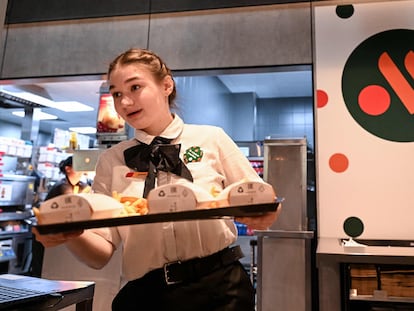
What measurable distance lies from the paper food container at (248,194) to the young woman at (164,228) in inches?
2.2

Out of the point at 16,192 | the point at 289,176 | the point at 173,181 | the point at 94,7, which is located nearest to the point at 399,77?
the point at 289,176

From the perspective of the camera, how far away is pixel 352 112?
2535 millimetres

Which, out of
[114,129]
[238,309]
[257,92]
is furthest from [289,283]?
[257,92]

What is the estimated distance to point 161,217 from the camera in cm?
70

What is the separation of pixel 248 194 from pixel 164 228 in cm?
25

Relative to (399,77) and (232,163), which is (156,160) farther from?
(399,77)

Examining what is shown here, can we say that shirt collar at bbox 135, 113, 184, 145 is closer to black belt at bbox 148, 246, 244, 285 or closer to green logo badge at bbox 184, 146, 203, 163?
green logo badge at bbox 184, 146, 203, 163

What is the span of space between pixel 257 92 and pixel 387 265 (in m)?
4.84

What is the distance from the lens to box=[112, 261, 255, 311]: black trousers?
865 millimetres

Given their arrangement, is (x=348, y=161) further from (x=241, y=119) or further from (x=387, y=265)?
(x=241, y=119)

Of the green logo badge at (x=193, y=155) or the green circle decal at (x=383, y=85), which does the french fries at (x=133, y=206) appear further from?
the green circle decal at (x=383, y=85)

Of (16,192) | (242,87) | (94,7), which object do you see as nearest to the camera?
(94,7)

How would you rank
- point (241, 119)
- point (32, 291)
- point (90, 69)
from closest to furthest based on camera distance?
point (32, 291)
point (90, 69)
point (241, 119)

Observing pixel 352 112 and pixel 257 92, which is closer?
pixel 352 112
